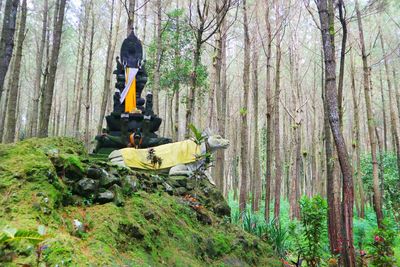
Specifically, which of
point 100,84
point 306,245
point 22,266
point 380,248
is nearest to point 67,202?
point 22,266

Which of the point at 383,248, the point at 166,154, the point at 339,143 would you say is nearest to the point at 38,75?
the point at 166,154

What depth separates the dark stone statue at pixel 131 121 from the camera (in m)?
7.10

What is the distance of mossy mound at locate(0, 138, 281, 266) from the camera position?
7.11 ft

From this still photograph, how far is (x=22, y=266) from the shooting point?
179 centimetres

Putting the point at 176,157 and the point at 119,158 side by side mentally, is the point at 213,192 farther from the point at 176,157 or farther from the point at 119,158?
the point at 119,158

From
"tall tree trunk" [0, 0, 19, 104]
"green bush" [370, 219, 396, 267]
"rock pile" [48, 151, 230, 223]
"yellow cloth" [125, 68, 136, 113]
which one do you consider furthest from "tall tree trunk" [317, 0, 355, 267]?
"yellow cloth" [125, 68, 136, 113]

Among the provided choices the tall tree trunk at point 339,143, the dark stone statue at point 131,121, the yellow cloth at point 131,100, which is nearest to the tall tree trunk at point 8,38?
the dark stone statue at point 131,121

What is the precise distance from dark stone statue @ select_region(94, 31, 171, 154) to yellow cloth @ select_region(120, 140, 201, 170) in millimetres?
1120

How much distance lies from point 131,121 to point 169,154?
6.83 feet

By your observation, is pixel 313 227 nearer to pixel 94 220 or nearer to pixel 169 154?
pixel 169 154

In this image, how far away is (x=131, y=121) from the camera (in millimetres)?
7566

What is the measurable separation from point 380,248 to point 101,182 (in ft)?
14.5

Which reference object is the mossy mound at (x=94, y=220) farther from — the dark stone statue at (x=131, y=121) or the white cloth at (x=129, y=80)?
the white cloth at (x=129, y=80)

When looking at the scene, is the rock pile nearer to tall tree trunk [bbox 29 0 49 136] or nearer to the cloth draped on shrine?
the cloth draped on shrine
